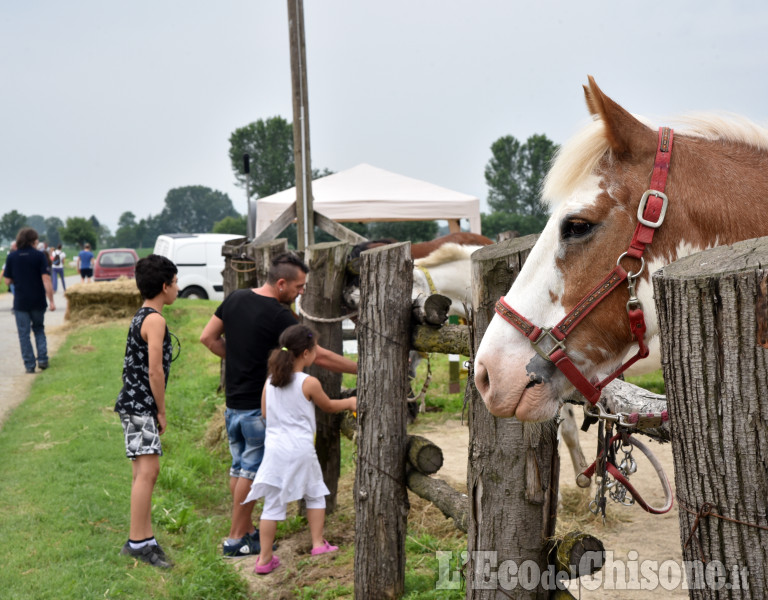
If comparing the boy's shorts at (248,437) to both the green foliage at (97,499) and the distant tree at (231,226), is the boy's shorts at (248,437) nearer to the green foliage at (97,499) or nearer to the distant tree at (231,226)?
the green foliage at (97,499)

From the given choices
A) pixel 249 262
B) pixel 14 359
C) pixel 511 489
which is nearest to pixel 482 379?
pixel 511 489

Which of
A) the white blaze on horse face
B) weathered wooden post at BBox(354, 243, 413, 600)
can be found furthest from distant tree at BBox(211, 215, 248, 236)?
the white blaze on horse face

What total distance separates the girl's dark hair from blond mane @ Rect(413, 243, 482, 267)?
2.67 m

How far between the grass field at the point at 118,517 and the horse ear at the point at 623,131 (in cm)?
228

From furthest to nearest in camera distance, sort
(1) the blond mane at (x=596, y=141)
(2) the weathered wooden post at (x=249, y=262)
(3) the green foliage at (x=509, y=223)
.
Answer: (3) the green foliage at (x=509, y=223)
(2) the weathered wooden post at (x=249, y=262)
(1) the blond mane at (x=596, y=141)

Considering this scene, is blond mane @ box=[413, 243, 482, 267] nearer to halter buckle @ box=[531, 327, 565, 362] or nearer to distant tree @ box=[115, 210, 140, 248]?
halter buckle @ box=[531, 327, 565, 362]

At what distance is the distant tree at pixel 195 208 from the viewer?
110188 millimetres

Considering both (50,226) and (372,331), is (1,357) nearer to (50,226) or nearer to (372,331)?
(372,331)

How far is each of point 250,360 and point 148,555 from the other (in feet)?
4.25

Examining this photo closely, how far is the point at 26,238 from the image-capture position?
934 centimetres

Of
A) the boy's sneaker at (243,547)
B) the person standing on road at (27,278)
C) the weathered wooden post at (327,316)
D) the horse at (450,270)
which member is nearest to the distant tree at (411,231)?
the person standing on road at (27,278)

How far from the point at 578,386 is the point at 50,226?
503 feet

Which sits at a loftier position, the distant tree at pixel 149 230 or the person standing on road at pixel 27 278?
the distant tree at pixel 149 230

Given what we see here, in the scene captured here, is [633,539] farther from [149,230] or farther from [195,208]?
[195,208]
